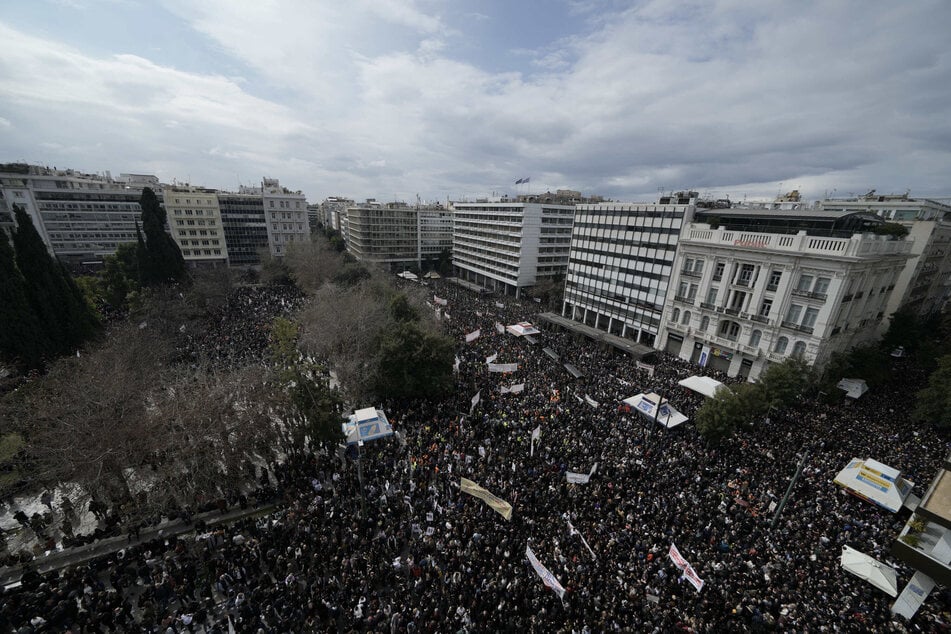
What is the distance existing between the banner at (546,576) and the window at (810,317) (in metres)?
34.5

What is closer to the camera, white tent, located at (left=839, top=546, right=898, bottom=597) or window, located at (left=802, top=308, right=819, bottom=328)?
white tent, located at (left=839, top=546, right=898, bottom=597)

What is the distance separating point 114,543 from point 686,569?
26.1 meters

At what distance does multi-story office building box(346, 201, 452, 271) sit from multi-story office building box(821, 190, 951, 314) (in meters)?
81.4

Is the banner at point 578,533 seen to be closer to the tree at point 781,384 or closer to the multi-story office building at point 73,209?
the tree at point 781,384

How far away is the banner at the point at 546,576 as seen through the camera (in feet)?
46.2

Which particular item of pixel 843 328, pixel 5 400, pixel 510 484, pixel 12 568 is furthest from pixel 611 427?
pixel 5 400

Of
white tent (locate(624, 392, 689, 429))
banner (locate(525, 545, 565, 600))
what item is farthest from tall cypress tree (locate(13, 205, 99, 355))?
white tent (locate(624, 392, 689, 429))

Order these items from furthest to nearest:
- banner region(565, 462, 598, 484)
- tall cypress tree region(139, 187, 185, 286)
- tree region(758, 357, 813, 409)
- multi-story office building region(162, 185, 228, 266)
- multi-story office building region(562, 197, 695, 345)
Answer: multi-story office building region(162, 185, 228, 266) → tall cypress tree region(139, 187, 185, 286) → multi-story office building region(562, 197, 695, 345) → tree region(758, 357, 813, 409) → banner region(565, 462, 598, 484)

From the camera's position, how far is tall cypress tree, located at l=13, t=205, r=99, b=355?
30.9 m

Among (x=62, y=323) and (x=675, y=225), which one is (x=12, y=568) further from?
(x=675, y=225)

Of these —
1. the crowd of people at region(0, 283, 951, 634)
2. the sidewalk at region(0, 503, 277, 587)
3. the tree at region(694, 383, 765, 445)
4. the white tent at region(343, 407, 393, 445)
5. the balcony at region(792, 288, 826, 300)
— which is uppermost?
the balcony at region(792, 288, 826, 300)

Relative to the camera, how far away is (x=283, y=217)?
86750 millimetres

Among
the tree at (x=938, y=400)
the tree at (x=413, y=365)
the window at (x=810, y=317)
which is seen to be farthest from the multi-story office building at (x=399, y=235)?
the tree at (x=938, y=400)

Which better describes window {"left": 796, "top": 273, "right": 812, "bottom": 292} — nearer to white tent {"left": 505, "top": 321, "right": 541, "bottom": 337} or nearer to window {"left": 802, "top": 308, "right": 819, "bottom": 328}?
window {"left": 802, "top": 308, "right": 819, "bottom": 328}
